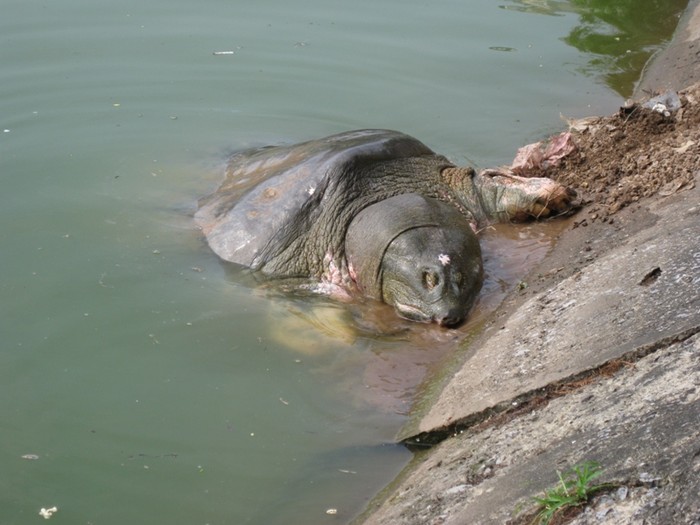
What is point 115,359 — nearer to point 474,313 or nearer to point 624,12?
point 474,313

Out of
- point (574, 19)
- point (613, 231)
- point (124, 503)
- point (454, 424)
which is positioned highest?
point (574, 19)

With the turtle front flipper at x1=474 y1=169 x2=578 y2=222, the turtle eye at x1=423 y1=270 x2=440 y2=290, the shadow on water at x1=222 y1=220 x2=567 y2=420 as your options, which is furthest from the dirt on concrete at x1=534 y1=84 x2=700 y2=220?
the turtle eye at x1=423 y1=270 x2=440 y2=290

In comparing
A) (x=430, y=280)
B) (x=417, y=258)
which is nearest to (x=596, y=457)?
(x=430, y=280)

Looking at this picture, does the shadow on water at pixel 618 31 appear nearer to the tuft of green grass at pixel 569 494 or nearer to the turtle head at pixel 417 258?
the turtle head at pixel 417 258

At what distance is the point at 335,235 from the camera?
6.89 metres

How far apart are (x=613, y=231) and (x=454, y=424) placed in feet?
7.17

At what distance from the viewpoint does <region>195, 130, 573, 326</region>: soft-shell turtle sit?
6.38 metres

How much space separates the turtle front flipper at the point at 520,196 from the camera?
7.29 metres

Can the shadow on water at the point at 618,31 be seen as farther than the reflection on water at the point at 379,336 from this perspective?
Yes

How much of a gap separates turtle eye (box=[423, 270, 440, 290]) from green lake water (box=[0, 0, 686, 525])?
287 mm

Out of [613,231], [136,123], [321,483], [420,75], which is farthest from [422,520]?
[420,75]

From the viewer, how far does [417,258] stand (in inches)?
→ 251

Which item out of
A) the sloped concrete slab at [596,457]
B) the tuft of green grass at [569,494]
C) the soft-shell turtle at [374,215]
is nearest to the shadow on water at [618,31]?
the soft-shell turtle at [374,215]

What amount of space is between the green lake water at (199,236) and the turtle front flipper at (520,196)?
167 millimetres
